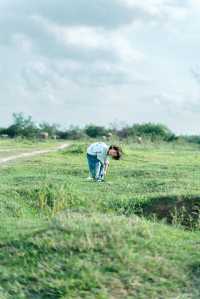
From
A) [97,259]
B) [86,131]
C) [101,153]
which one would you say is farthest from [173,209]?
[86,131]

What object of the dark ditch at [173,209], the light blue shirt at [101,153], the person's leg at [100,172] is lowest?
the dark ditch at [173,209]

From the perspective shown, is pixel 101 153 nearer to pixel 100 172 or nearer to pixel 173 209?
pixel 100 172

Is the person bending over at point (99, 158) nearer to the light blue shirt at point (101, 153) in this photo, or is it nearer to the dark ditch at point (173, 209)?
the light blue shirt at point (101, 153)

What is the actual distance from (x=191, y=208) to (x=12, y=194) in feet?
10.5

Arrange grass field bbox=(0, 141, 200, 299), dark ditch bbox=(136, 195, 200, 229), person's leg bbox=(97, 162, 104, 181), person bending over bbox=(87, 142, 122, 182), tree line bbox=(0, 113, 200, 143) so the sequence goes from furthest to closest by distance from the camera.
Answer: tree line bbox=(0, 113, 200, 143), person's leg bbox=(97, 162, 104, 181), person bending over bbox=(87, 142, 122, 182), dark ditch bbox=(136, 195, 200, 229), grass field bbox=(0, 141, 200, 299)

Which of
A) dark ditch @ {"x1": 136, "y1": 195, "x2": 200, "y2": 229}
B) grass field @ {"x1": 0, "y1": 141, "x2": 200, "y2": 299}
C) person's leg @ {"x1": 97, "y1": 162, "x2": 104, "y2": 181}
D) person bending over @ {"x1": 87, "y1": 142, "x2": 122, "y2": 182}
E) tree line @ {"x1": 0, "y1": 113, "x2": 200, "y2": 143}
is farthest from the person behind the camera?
tree line @ {"x1": 0, "y1": 113, "x2": 200, "y2": 143}

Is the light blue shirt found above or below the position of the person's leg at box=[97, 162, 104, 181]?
above

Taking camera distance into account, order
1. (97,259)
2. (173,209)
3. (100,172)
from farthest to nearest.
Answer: (100,172) < (173,209) < (97,259)

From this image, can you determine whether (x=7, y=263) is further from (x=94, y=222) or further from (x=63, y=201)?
(x=63, y=201)

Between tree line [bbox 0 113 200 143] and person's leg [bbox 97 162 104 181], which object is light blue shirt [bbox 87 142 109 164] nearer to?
person's leg [bbox 97 162 104 181]

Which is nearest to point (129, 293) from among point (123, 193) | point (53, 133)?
point (123, 193)

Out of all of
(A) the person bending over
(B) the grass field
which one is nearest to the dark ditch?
(B) the grass field

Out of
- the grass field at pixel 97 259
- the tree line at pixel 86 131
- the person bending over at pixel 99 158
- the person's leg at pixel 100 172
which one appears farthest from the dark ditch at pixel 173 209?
the tree line at pixel 86 131

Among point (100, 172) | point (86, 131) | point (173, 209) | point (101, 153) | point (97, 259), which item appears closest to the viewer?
point (97, 259)
